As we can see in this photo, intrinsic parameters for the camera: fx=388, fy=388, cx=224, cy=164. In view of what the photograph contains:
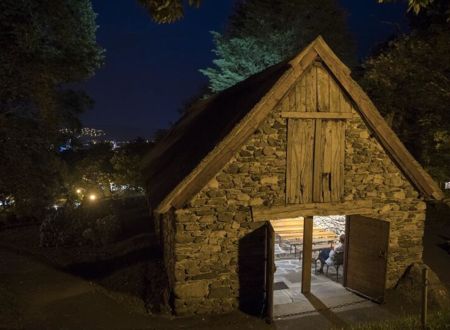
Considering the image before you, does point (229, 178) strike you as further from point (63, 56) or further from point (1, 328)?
point (63, 56)

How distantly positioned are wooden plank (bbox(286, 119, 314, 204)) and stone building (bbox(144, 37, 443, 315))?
0.02 m

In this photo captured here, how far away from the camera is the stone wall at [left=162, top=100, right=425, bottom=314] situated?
834 centimetres

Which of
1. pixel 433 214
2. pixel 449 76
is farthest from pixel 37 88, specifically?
pixel 433 214

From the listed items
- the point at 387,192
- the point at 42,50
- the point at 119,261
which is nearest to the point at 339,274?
the point at 387,192

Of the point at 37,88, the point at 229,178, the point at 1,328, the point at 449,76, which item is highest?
the point at 449,76

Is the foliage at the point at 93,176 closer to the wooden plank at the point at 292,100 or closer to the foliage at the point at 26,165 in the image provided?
the foliage at the point at 26,165

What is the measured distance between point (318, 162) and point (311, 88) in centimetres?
174

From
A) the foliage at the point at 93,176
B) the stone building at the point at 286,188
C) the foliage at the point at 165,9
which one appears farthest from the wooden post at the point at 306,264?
the foliage at the point at 93,176

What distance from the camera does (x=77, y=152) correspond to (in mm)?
27391

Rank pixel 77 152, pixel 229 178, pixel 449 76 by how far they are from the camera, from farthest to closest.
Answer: pixel 77 152
pixel 449 76
pixel 229 178

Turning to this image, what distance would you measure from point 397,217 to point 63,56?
467 inches

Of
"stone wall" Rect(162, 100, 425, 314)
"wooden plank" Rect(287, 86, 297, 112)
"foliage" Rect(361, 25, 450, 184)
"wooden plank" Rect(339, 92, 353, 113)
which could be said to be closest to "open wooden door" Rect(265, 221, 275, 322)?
"stone wall" Rect(162, 100, 425, 314)

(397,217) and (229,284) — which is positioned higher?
(397,217)

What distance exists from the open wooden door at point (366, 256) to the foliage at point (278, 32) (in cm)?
1679
